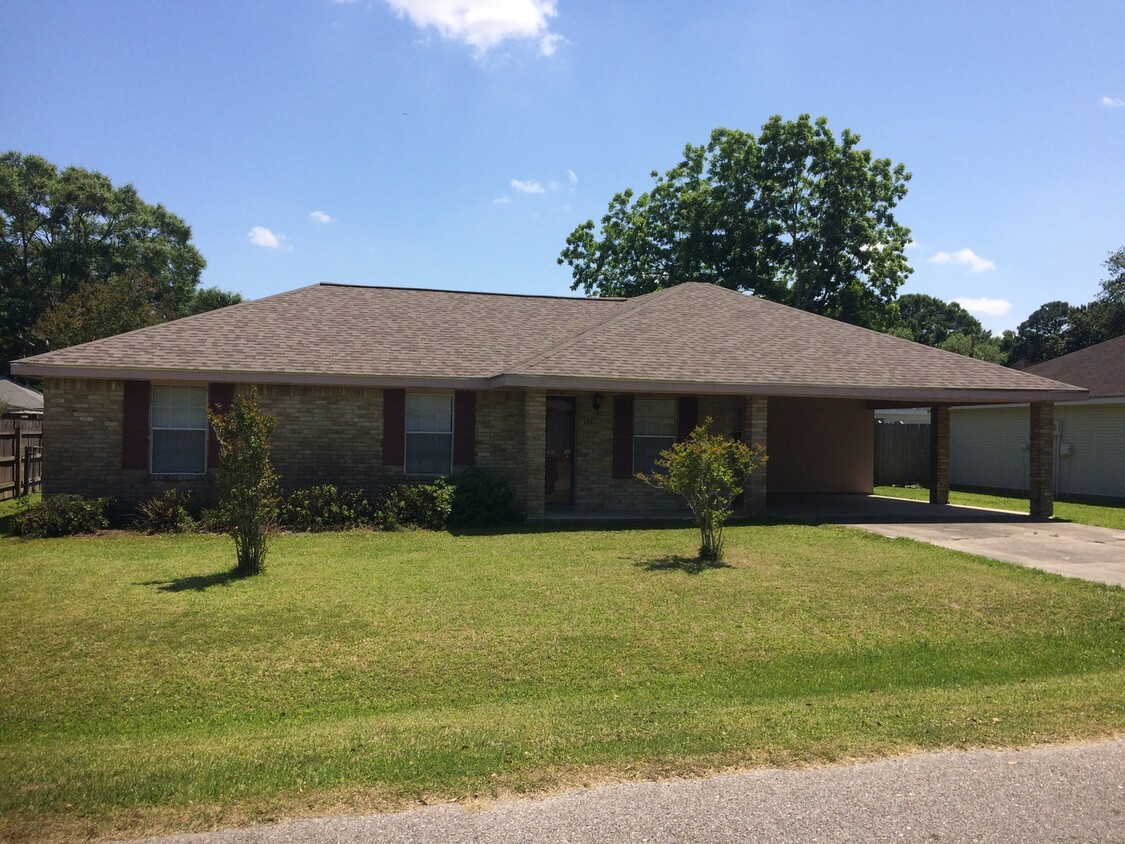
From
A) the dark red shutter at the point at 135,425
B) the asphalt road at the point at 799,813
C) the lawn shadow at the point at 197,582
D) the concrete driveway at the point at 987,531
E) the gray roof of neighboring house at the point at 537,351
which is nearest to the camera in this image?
the asphalt road at the point at 799,813

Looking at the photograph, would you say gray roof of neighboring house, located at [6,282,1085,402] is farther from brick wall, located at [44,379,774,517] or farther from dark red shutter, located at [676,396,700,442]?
dark red shutter, located at [676,396,700,442]

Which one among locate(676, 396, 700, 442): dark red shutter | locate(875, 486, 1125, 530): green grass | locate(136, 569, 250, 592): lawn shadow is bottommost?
locate(136, 569, 250, 592): lawn shadow

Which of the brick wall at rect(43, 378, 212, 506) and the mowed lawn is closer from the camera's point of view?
the mowed lawn

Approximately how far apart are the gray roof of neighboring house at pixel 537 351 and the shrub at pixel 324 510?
78.9 inches

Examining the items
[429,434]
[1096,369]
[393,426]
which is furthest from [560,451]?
[1096,369]

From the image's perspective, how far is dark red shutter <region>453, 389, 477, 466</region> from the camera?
50.2 ft

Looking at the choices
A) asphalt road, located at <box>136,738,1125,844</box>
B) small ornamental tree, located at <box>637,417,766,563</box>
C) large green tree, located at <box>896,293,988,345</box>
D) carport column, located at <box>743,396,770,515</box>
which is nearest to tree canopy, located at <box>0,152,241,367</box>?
carport column, located at <box>743,396,770,515</box>

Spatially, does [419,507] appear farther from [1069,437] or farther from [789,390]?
[1069,437]

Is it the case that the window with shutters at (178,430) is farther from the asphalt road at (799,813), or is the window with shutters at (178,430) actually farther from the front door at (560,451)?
the asphalt road at (799,813)

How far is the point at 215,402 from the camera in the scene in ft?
46.9

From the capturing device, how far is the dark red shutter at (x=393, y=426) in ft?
49.1

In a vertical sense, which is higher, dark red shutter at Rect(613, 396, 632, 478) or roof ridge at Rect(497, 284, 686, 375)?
roof ridge at Rect(497, 284, 686, 375)

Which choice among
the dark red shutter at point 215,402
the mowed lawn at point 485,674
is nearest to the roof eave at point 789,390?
→ the mowed lawn at point 485,674

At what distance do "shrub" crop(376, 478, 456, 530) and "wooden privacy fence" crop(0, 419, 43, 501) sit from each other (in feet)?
28.6
